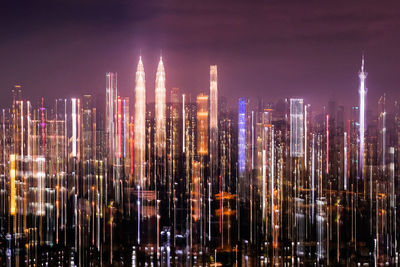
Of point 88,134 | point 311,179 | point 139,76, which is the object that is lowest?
point 311,179

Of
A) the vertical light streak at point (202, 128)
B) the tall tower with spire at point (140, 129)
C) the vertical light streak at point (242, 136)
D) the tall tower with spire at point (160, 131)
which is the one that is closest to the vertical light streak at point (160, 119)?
the tall tower with spire at point (160, 131)

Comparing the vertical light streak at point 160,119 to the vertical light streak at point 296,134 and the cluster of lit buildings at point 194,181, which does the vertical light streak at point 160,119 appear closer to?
the cluster of lit buildings at point 194,181

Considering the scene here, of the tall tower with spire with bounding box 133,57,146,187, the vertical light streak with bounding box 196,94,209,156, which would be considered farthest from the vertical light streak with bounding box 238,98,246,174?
the tall tower with spire with bounding box 133,57,146,187

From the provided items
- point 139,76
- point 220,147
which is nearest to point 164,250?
point 139,76

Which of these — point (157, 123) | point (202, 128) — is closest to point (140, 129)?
point (157, 123)

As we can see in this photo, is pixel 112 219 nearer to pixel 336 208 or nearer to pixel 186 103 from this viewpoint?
pixel 186 103

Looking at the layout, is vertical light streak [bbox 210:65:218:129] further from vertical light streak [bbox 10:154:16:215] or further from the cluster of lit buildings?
vertical light streak [bbox 10:154:16:215]
